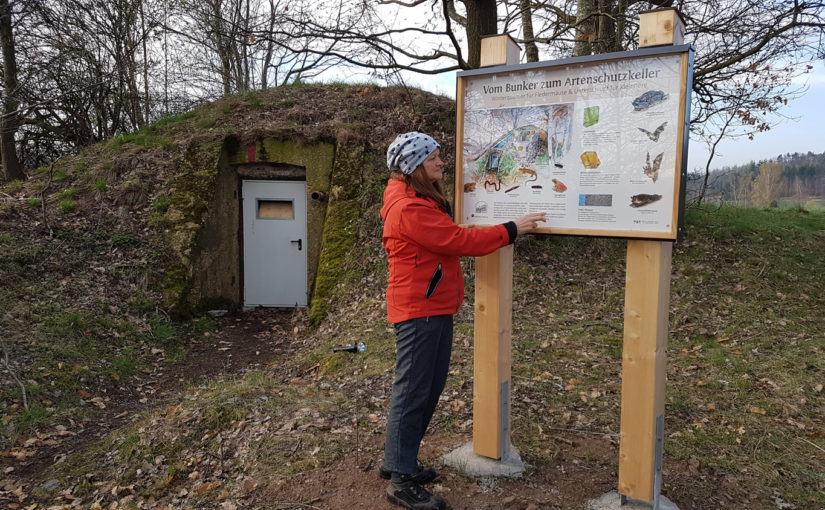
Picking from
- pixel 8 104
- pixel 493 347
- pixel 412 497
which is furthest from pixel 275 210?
pixel 412 497

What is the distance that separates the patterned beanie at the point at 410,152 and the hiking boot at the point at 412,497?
71.8 inches

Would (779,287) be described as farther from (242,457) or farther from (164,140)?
(164,140)

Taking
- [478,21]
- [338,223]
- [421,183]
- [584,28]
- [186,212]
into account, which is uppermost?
[584,28]

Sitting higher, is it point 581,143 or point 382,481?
point 581,143

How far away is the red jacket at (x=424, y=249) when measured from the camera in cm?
295

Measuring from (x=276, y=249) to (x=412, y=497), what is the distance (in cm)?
731

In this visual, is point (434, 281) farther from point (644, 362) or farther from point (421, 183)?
point (644, 362)

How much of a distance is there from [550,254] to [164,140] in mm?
7835

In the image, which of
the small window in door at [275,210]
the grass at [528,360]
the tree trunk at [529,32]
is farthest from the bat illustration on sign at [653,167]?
the tree trunk at [529,32]

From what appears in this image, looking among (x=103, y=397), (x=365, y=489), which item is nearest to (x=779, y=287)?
(x=365, y=489)

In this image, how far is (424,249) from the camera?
303cm

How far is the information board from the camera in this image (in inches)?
110

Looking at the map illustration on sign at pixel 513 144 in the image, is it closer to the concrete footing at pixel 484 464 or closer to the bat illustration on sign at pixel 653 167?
the bat illustration on sign at pixel 653 167

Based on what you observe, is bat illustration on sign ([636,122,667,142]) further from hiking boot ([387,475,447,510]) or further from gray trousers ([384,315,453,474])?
hiking boot ([387,475,447,510])
